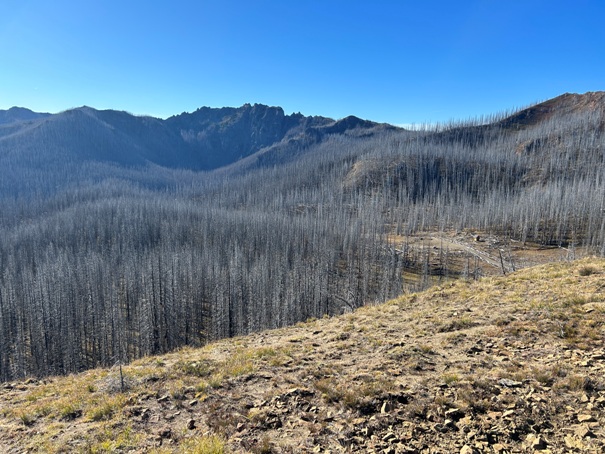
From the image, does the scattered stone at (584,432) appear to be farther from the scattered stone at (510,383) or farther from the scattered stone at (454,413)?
the scattered stone at (454,413)

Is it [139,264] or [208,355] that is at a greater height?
[208,355]

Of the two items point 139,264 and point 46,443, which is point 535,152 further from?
point 46,443

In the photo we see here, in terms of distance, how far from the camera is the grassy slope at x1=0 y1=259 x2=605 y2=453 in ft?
25.5

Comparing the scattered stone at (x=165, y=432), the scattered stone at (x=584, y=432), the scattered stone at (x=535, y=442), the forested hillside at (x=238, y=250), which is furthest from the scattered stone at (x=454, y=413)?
the forested hillside at (x=238, y=250)

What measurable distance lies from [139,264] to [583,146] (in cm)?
22529

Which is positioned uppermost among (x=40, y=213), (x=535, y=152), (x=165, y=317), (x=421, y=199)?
(x=535, y=152)

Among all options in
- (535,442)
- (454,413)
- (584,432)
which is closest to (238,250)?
(454,413)

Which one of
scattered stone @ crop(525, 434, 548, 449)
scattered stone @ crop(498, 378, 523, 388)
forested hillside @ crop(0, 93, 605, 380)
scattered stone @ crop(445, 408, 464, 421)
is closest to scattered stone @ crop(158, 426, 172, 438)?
scattered stone @ crop(445, 408, 464, 421)

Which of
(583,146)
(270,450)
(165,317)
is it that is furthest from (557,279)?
(583,146)

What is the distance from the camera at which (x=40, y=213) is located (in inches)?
6905

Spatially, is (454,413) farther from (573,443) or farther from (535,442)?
(573,443)

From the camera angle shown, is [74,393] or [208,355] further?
[208,355]

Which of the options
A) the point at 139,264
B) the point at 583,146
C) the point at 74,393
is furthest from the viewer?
the point at 583,146

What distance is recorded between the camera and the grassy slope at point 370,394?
777 cm
